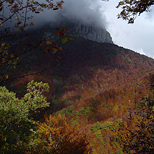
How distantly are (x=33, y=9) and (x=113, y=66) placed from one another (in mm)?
161273

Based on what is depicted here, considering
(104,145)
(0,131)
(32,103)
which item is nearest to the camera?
(0,131)

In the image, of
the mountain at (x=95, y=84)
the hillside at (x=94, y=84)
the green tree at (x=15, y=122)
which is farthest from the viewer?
the hillside at (x=94, y=84)

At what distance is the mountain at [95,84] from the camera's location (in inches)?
2633

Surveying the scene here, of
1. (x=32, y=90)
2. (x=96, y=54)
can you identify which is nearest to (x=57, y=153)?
(x=32, y=90)

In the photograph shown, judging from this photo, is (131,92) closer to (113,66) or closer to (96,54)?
(113,66)

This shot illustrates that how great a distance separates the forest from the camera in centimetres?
227

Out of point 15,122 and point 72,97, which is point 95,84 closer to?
point 72,97

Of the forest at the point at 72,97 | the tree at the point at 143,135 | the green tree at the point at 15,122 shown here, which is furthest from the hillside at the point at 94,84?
the tree at the point at 143,135

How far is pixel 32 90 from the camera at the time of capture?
7.46 metres

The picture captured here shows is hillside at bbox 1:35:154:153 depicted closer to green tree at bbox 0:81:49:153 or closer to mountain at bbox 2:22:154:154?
mountain at bbox 2:22:154:154

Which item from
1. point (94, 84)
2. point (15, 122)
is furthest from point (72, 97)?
point (15, 122)

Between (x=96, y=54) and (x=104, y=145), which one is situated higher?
(x=96, y=54)

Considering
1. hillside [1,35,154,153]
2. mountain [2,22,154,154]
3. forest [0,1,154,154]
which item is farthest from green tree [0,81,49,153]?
hillside [1,35,154,153]

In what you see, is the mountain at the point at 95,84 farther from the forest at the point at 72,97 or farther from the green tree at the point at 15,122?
the green tree at the point at 15,122
